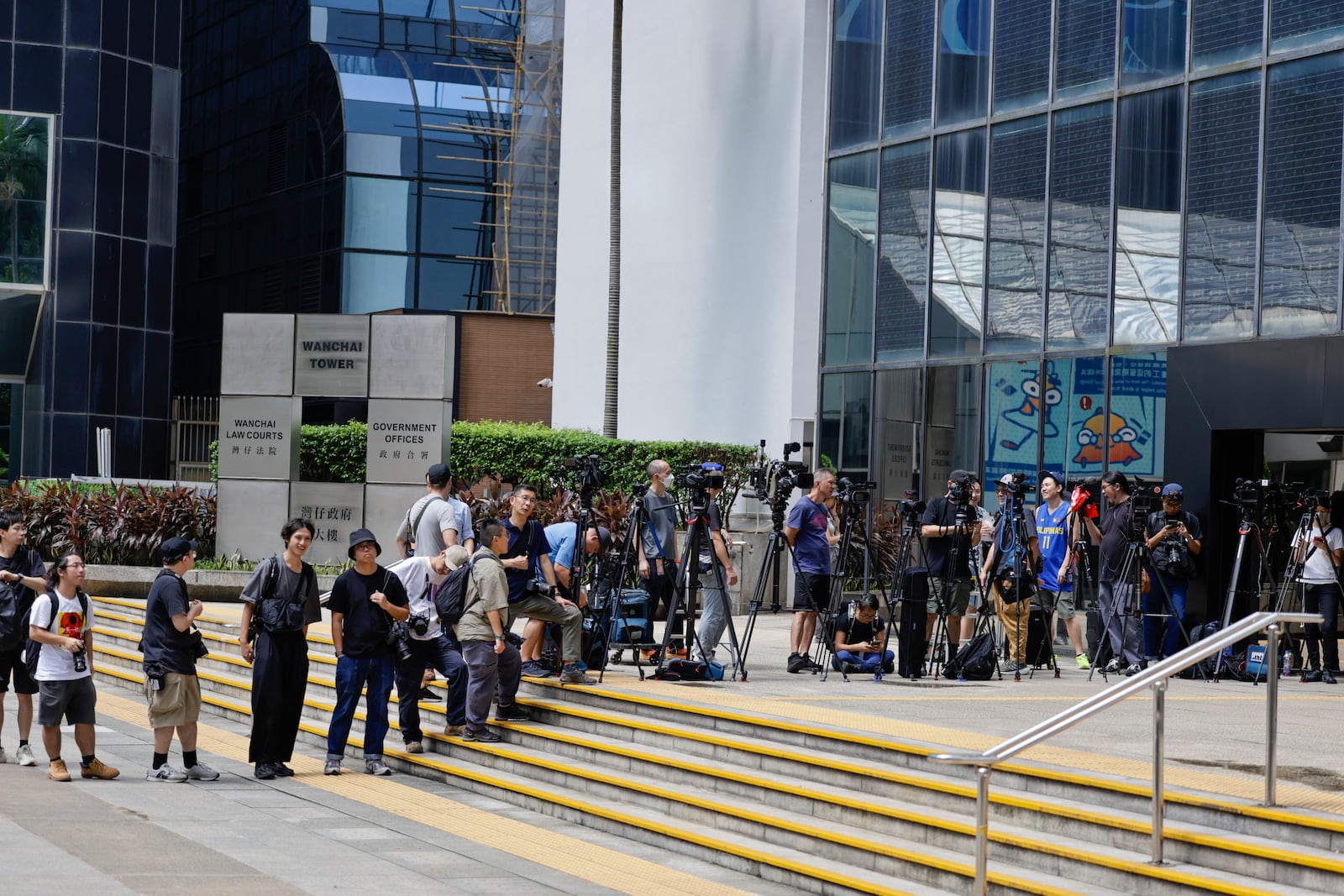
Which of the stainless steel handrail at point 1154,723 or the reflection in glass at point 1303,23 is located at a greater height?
the reflection in glass at point 1303,23

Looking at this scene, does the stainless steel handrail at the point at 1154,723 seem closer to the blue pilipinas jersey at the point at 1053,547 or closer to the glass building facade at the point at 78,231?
the blue pilipinas jersey at the point at 1053,547

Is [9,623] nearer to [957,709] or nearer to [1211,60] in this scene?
[957,709]

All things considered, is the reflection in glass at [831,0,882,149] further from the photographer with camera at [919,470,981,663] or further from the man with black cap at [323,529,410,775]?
the man with black cap at [323,529,410,775]

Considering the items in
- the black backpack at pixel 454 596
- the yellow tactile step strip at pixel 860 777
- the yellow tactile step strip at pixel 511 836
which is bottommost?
the yellow tactile step strip at pixel 511 836

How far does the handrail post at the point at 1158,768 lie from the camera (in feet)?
23.1

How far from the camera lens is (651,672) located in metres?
13.2

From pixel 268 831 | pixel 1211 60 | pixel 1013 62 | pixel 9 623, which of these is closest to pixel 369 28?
pixel 1013 62

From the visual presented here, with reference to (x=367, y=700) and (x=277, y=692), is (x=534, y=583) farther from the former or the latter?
(x=277, y=692)

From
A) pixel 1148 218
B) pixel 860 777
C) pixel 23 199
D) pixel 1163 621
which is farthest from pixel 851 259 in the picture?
pixel 23 199

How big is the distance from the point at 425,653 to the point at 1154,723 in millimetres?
6130

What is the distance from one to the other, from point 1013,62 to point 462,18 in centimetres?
2373

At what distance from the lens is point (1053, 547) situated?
47.6 feet

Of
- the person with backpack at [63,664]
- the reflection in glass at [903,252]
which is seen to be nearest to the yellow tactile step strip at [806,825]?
the person with backpack at [63,664]

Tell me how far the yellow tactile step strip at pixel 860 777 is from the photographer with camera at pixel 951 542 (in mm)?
3642
